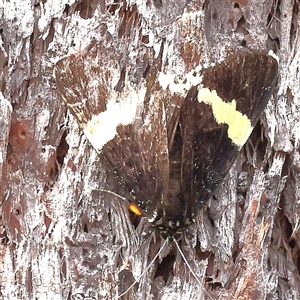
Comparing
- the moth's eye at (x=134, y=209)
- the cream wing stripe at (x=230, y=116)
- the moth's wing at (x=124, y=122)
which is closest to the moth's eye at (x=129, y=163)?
the moth's wing at (x=124, y=122)

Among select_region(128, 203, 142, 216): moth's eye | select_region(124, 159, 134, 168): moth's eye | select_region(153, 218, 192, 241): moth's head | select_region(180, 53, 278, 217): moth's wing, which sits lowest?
select_region(153, 218, 192, 241): moth's head

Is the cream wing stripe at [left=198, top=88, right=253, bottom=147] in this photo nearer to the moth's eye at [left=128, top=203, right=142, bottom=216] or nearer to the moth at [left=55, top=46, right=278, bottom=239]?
the moth at [left=55, top=46, right=278, bottom=239]

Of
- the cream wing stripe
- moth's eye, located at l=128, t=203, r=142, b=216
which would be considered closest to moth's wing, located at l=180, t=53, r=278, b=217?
the cream wing stripe

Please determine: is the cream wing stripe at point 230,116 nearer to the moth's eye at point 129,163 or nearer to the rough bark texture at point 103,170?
the rough bark texture at point 103,170

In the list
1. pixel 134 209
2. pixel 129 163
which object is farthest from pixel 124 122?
pixel 134 209

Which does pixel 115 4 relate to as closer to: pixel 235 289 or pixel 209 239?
pixel 209 239

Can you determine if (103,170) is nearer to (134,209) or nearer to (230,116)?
(134,209)

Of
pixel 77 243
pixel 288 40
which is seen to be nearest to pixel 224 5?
pixel 288 40
